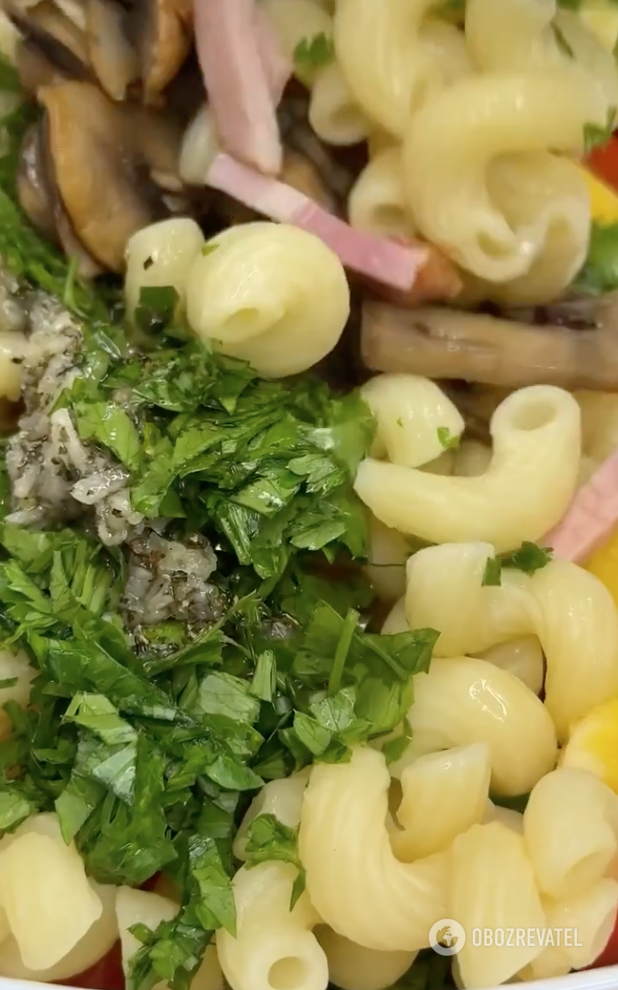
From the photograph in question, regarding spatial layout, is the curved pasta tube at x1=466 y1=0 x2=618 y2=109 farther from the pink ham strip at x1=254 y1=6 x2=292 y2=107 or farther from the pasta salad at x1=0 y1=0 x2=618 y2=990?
the pink ham strip at x1=254 y1=6 x2=292 y2=107

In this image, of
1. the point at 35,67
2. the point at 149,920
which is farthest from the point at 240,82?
the point at 149,920

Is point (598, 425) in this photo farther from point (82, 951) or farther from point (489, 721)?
point (82, 951)

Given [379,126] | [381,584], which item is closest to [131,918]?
[381,584]

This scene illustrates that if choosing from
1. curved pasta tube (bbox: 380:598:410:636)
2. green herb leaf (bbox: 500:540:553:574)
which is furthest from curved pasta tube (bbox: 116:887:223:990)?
green herb leaf (bbox: 500:540:553:574)

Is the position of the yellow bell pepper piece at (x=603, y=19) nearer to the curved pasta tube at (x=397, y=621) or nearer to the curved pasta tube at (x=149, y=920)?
the curved pasta tube at (x=397, y=621)

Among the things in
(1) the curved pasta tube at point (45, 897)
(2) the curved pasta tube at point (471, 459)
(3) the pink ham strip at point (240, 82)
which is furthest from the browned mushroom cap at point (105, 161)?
(1) the curved pasta tube at point (45, 897)
